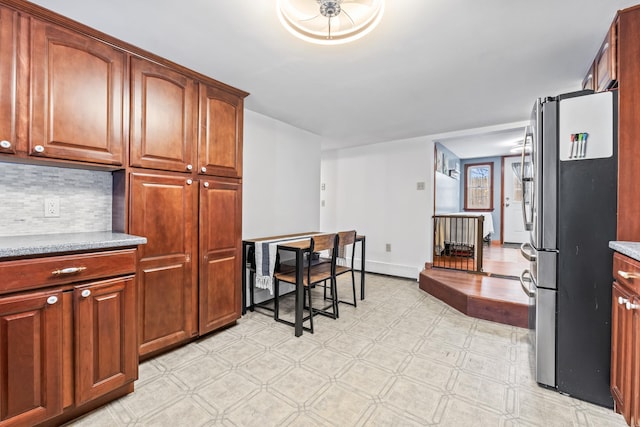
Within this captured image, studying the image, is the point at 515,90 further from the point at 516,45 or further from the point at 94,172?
the point at 94,172

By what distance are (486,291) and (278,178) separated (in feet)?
8.82

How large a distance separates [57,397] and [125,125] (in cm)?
155

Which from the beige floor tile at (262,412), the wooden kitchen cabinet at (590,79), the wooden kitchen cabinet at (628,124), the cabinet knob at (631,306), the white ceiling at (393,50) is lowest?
the beige floor tile at (262,412)

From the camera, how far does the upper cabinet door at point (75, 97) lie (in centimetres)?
154

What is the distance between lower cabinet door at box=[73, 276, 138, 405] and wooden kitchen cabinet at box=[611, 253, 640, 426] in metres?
2.47

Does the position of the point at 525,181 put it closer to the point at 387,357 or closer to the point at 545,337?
the point at 545,337

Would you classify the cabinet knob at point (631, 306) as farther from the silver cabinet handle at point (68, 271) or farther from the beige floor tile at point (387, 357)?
the silver cabinet handle at point (68, 271)

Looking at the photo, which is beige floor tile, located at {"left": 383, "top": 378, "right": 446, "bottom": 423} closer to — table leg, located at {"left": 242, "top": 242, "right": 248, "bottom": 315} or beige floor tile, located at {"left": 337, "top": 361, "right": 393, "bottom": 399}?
beige floor tile, located at {"left": 337, "top": 361, "right": 393, "bottom": 399}

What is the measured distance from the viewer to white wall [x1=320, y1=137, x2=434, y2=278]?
4359mm

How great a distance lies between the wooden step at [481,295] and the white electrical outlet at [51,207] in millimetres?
3518

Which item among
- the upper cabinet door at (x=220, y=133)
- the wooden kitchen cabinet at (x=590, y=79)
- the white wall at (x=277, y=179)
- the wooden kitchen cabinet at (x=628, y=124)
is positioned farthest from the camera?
the white wall at (x=277, y=179)

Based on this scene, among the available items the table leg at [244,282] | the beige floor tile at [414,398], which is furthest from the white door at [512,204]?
the table leg at [244,282]

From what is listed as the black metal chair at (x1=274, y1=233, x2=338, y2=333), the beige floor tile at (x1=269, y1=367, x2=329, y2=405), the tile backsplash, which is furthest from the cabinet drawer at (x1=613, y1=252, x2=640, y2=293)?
the tile backsplash

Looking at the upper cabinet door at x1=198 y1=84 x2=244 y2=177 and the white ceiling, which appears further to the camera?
the upper cabinet door at x1=198 y1=84 x2=244 y2=177
